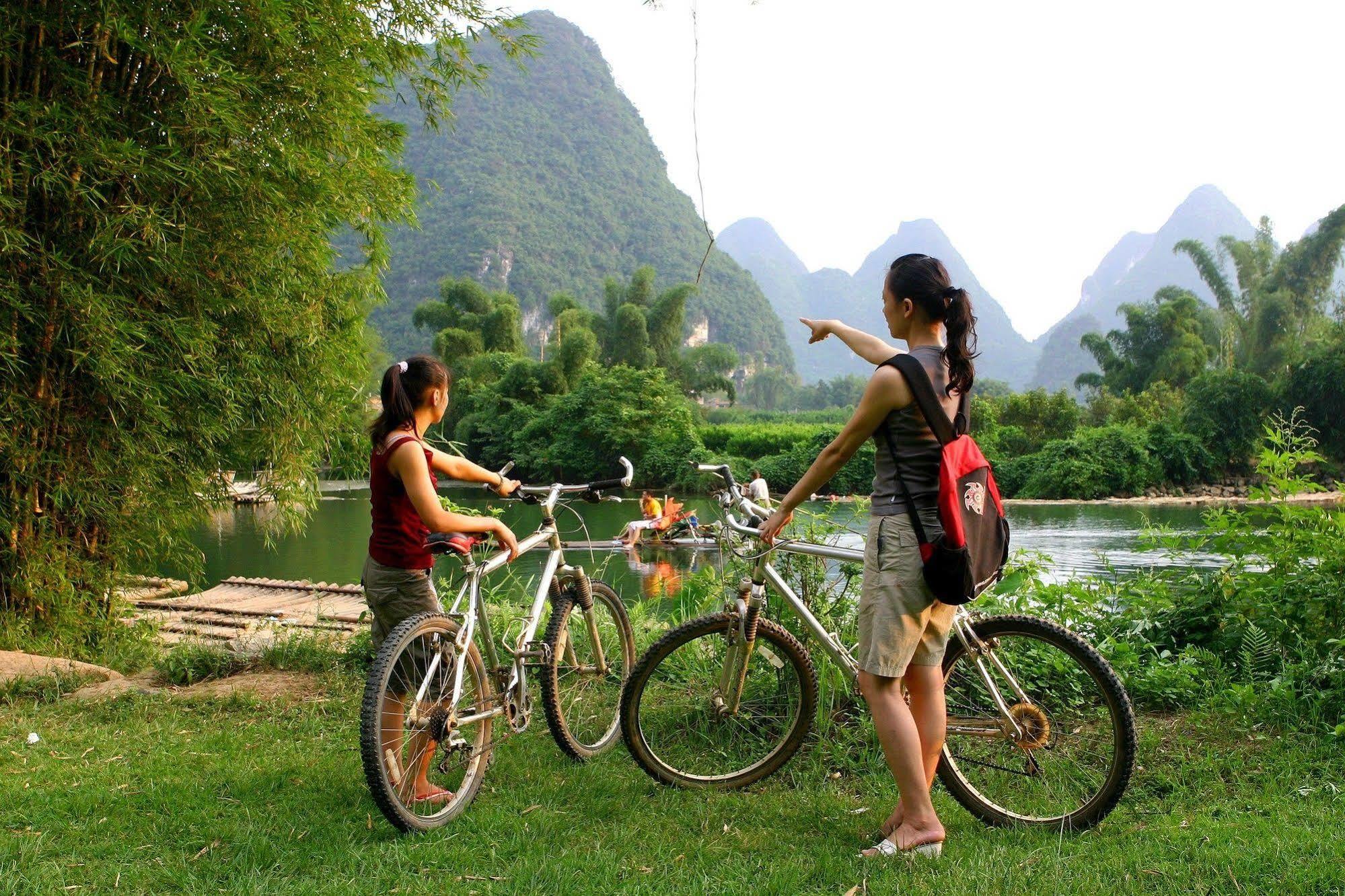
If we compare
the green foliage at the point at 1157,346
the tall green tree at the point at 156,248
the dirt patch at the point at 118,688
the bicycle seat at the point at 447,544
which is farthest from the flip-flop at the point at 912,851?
the green foliage at the point at 1157,346

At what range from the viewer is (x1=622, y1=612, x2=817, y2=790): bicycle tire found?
283 centimetres

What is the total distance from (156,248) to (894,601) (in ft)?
13.1

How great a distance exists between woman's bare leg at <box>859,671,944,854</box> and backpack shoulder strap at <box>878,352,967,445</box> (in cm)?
62

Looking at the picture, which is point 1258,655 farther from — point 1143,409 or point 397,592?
point 1143,409

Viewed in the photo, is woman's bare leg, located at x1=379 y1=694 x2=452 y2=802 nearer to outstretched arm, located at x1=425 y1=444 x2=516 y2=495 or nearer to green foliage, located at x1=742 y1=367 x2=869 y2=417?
outstretched arm, located at x1=425 y1=444 x2=516 y2=495

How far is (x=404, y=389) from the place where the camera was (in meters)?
2.71

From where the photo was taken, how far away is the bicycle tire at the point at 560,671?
3.03 meters

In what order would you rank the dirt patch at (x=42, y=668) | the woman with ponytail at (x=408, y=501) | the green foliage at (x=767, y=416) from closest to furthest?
the woman with ponytail at (x=408, y=501)
the dirt patch at (x=42, y=668)
the green foliage at (x=767, y=416)

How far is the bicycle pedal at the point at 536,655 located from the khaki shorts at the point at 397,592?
34cm

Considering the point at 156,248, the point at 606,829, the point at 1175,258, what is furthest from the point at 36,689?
the point at 1175,258

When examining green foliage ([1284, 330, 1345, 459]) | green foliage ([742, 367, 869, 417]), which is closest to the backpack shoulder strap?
green foliage ([1284, 330, 1345, 459])

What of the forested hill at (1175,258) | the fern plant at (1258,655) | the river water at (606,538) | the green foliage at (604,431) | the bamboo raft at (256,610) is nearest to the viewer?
the fern plant at (1258,655)

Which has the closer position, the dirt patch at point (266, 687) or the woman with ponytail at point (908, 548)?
the woman with ponytail at point (908, 548)

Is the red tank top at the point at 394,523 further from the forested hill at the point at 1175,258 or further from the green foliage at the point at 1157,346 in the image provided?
the forested hill at the point at 1175,258
